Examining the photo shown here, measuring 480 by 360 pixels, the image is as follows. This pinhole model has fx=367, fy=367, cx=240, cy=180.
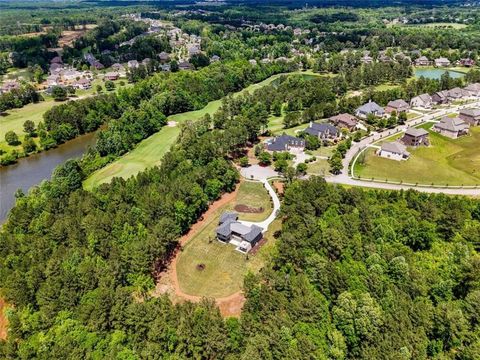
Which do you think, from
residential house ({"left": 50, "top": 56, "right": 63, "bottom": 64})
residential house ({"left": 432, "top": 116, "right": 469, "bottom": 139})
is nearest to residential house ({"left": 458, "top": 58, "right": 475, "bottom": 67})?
residential house ({"left": 432, "top": 116, "right": 469, "bottom": 139})

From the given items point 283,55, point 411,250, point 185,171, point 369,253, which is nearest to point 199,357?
point 369,253

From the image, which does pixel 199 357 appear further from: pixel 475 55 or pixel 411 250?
pixel 475 55

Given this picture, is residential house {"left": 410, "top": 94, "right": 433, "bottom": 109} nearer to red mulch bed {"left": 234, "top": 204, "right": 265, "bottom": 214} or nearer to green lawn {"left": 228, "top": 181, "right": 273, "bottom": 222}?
green lawn {"left": 228, "top": 181, "right": 273, "bottom": 222}

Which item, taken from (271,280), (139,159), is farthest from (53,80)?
(271,280)

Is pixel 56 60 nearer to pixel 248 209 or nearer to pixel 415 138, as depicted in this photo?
pixel 248 209

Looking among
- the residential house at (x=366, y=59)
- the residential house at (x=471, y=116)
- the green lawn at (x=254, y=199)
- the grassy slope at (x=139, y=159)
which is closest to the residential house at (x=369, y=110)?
the residential house at (x=471, y=116)
